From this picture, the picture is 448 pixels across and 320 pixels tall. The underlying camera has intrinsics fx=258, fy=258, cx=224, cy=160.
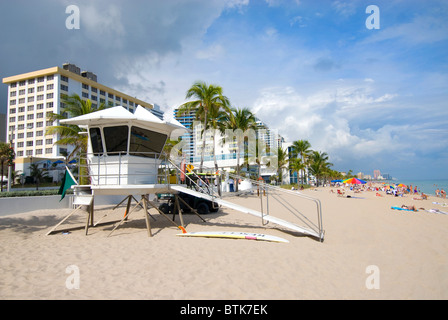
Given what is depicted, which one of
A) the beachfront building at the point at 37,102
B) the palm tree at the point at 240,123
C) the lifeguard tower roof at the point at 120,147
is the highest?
the beachfront building at the point at 37,102

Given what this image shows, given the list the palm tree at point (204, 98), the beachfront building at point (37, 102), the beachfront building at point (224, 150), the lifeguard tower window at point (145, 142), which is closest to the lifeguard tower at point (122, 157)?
the lifeguard tower window at point (145, 142)

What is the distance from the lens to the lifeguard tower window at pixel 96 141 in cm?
1046

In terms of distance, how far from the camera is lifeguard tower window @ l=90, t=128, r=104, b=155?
10461 millimetres

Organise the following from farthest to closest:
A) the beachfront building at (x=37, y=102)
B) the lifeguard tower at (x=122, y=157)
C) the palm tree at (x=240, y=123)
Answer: the beachfront building at (x=37, y=102)
the palm tree at (x=240, y=123)
the lifeguard tower at (x=122, y=157)

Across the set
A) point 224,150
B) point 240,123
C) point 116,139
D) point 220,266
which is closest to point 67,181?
point 116,139

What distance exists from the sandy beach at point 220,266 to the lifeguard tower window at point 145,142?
10.7 feet

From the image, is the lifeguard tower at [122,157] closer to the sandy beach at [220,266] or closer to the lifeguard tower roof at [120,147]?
the lifeguard tower roof at [120,147]

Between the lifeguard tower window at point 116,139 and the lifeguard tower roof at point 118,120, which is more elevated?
the lifeguard tower roof at point 118,120

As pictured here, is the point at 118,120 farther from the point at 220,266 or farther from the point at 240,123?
the point at 240,123

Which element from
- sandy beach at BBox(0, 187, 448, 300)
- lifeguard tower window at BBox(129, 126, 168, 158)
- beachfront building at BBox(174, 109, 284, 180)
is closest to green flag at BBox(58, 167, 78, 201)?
sandy beach at BBox(0, 187, 448, 300)

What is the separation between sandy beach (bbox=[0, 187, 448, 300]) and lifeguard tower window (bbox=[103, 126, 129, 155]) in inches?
133
